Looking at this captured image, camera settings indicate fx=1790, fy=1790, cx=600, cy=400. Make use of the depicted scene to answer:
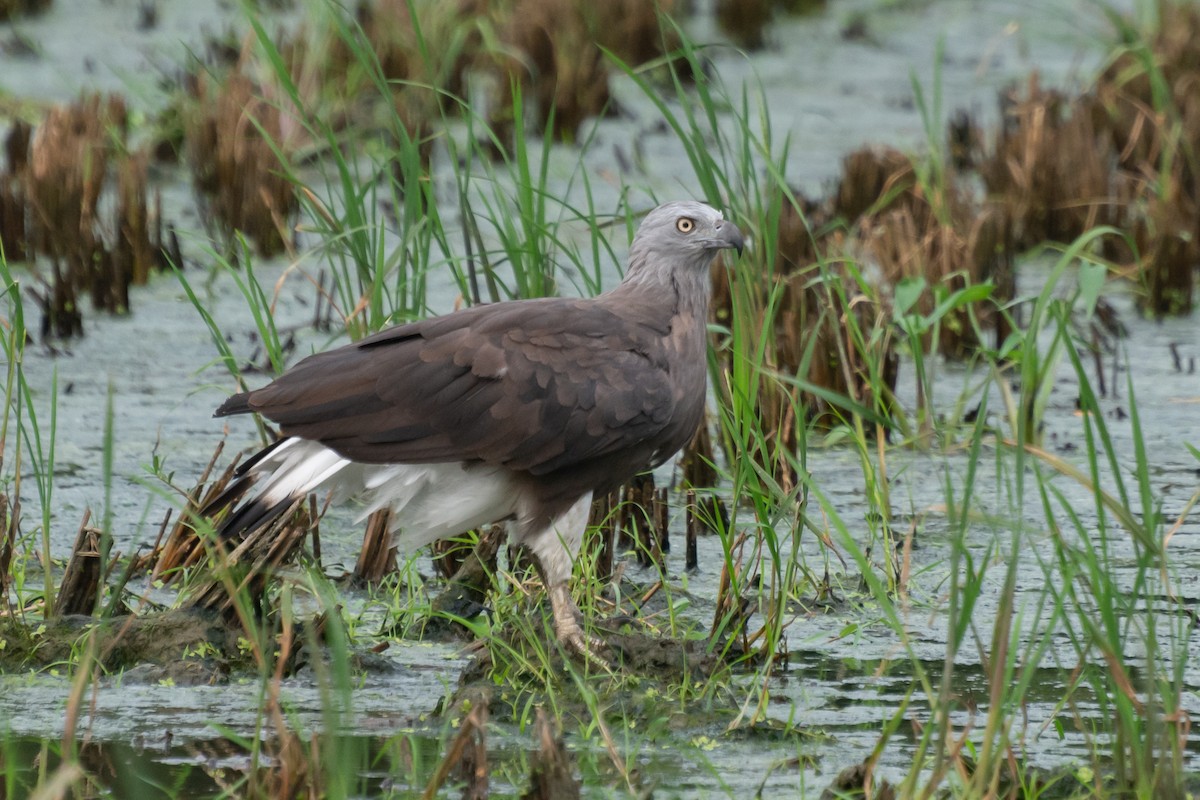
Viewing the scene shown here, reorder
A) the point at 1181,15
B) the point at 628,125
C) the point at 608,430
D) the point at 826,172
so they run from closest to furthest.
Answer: the point at 608,430, the point at 826,172, the point at 628,125, the point at 1181,15

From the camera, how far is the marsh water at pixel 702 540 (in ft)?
10.8

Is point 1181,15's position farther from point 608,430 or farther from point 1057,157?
point 608,430

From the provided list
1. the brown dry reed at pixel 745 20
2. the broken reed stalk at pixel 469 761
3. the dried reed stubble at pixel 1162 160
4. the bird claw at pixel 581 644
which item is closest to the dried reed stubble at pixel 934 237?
the dried reed stubble at pixel 1162 160

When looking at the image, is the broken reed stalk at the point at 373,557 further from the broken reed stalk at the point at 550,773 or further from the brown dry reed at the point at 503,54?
the brown dry reed at the point at 503,54

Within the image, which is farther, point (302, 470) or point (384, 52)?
point (384, 52)

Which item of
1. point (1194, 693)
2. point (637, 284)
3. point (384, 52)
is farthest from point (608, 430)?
point (384, 52)

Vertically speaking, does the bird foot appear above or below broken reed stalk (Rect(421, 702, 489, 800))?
below

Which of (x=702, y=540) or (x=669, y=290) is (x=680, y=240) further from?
(x=702, y=540)

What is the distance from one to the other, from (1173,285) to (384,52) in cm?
432

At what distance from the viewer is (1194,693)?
138 inches

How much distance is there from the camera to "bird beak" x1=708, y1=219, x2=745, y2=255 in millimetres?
4020

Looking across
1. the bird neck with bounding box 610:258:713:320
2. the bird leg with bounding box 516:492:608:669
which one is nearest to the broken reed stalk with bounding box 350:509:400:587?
the bird leg with bounding box 516:492:608:669

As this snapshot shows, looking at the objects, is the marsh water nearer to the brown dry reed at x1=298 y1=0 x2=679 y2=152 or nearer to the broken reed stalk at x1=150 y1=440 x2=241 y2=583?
the broken reed stalk at x1=150 y1=440 x2=241 y2=583

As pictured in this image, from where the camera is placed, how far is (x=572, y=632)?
3.68m
